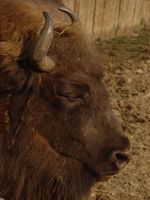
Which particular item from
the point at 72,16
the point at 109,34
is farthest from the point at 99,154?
the point at 109,34

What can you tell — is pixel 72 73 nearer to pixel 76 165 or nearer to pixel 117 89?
pixel 76 165

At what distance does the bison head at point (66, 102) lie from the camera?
4.07 meters

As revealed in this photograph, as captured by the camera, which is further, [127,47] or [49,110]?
[127,47]

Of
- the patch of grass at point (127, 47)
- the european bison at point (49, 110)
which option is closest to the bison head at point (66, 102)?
the european bison at point (49, 110)

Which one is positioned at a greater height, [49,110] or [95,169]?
[49,110]

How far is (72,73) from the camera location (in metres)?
4.18

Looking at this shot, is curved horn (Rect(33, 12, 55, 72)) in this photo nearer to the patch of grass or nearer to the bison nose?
the bison nose

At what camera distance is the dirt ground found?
6.32 meters

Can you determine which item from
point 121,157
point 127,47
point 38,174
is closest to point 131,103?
point 127,47

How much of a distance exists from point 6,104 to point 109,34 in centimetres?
637

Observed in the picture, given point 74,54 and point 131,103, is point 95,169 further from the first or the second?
point 131,103

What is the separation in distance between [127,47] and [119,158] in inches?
229

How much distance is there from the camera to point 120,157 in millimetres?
4355

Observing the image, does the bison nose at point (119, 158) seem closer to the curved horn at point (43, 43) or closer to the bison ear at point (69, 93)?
the bison ear at point (69, 93)
